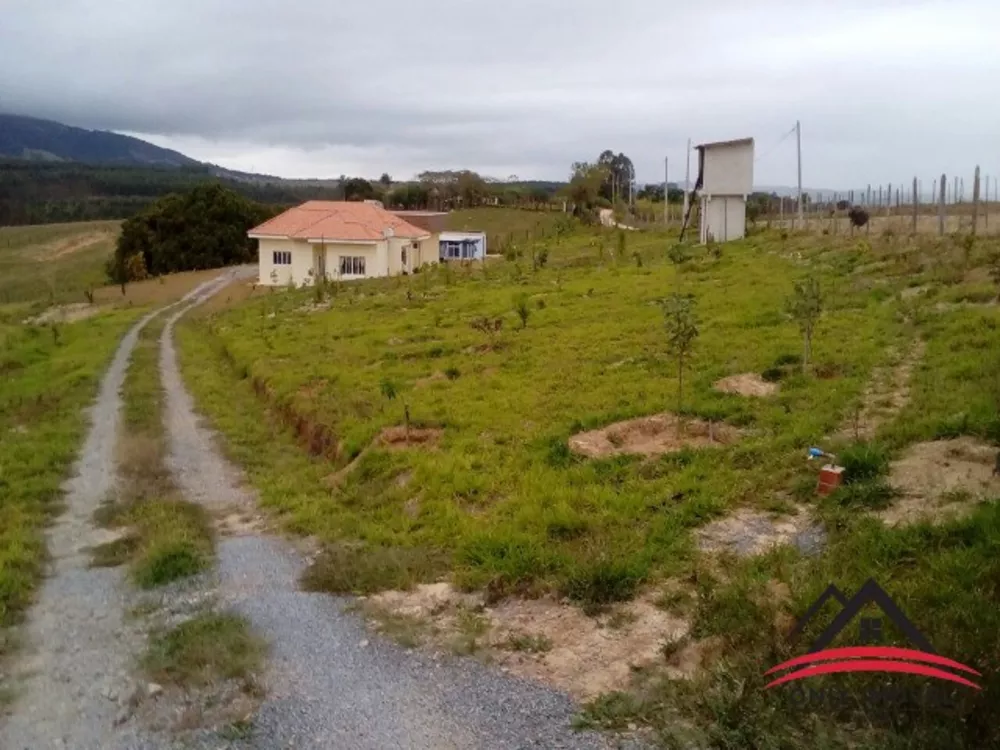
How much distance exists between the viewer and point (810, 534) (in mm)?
6934

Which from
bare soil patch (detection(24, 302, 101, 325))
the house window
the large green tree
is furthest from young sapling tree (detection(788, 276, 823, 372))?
the large green tree

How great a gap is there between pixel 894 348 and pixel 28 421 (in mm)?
15644

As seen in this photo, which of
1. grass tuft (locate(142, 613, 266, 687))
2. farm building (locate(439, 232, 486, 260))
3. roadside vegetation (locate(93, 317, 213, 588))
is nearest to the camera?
grass tuft (locate(142, 613, 266, 687))

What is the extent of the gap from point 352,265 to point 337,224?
2449mm

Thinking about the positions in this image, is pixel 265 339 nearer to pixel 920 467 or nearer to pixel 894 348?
pixel 894 348

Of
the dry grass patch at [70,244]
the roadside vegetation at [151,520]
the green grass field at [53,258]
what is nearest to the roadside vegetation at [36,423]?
the roadside vegetation at [151,520]

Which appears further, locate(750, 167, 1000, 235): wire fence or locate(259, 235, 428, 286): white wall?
locate(259, 235, 428, 286): white wall

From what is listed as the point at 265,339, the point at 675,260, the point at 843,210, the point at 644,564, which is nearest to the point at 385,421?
the point at 644,564

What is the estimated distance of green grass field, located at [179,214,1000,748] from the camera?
4992mm

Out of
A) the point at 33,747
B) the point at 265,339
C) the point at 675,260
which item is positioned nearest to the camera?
the point at 33,747

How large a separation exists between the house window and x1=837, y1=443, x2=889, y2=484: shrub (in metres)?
37.1

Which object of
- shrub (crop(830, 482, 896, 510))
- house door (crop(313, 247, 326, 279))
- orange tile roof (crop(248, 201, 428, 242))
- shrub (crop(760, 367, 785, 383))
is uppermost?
orange tile roof (crop(248, 201, 428, 242))

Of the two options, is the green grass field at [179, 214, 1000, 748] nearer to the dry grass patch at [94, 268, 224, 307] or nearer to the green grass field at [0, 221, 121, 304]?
the dry grass patch at [94, 268, 224, 307]

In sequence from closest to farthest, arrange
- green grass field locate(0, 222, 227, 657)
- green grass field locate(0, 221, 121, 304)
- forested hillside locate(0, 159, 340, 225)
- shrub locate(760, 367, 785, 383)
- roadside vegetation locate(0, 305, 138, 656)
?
roadside vegetation locate(0, 305, 138, 656), green grass field locate(0, 222, 227, 657), shrub locate(760, 367, 785, 383), green grass field locate(0, 221, 121, 304), forested hillside locate(0, 159, 340, 225)
